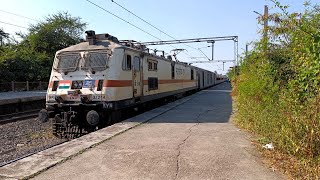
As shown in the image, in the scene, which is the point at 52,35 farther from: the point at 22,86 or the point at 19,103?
the point at 19,103

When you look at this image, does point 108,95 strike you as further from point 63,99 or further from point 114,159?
point 114,159

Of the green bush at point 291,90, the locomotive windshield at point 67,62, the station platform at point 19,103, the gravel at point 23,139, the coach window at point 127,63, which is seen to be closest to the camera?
the green bush at point 291,90

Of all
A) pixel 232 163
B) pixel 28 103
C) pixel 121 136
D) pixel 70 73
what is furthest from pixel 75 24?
pixel 232 163

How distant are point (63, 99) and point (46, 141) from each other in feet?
4.84

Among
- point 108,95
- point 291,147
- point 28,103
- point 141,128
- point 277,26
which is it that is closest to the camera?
point 291,147

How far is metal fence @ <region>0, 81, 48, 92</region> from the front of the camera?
31.0 metres

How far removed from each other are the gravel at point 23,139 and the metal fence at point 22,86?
18.0 meters

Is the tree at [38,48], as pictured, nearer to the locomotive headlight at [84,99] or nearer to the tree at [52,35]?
the tree at [52,35]

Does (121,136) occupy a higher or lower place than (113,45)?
lower

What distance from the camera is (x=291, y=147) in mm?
6000

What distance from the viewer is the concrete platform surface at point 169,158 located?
17.8ft

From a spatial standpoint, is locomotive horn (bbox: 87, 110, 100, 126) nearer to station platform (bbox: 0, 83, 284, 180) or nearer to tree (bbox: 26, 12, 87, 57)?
station platform (bbox: 0, 83, 284, 180)


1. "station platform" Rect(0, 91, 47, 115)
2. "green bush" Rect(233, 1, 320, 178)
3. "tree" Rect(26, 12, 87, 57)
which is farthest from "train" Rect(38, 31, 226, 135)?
"tree" Rect(26, 12, 87, 57)

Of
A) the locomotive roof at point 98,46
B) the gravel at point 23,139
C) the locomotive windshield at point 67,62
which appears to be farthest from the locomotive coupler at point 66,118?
the locomotive roof at point 98,46
